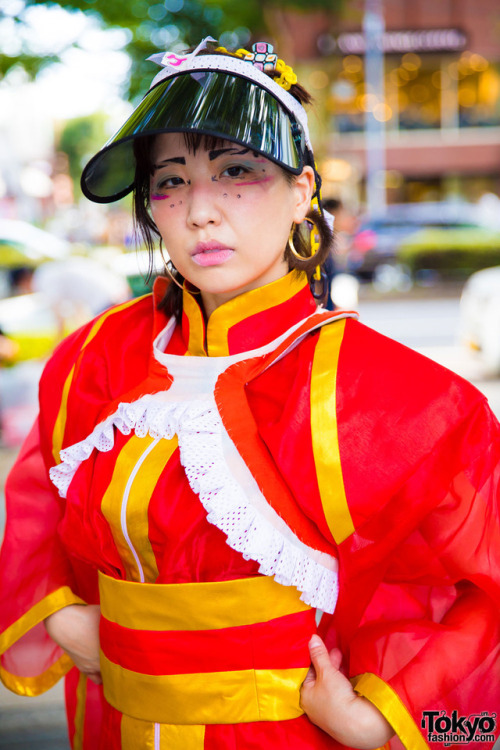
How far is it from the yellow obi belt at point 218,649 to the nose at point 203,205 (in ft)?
1.88

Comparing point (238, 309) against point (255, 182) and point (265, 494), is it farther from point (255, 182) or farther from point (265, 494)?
point (265, 494)

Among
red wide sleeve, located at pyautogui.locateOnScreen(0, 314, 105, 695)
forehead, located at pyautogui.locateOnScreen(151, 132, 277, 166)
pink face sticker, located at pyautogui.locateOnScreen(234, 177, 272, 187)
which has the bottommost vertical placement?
red wide sleeve, located at pyautogui.locateOnScreen(0, 314, 105, 695)

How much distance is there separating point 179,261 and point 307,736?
0.81 meters

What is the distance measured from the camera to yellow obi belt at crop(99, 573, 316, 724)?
1.32 m

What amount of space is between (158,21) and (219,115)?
7.71 metres

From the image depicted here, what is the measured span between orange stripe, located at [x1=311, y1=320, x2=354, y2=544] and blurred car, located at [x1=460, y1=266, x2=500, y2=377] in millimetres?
7045

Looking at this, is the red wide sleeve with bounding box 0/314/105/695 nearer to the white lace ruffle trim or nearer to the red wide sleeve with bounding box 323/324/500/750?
the white lace ruffle trim

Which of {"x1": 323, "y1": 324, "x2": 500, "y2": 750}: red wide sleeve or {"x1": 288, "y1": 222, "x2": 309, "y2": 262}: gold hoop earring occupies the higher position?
{"x1": 288, "y1": 222, "x2": 309, "y2": 262}: gold hoop earring

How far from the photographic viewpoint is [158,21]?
27.2 ft

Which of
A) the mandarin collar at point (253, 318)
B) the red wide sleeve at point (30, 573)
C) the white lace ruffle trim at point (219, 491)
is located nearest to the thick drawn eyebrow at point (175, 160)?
the mandarin collar at point (253, 318)

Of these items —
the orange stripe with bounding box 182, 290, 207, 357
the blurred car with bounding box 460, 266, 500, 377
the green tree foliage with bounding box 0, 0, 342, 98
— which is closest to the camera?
the orange stripe with bounding box 182, 290, 207, 357

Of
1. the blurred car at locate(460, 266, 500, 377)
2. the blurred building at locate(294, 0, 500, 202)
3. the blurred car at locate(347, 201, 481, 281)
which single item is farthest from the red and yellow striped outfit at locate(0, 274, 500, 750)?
the blurred building at locate(294, 0, 500, 202)

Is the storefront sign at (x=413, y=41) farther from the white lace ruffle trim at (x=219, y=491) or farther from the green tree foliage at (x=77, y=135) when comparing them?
the green tree foliage at (x=77, y=135)

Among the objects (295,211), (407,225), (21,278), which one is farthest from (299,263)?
(407,225)
